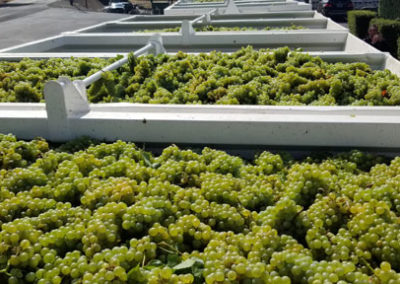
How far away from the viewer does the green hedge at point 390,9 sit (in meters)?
16.3

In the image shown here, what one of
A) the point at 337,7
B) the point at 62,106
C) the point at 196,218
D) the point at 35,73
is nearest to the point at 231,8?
the point at 35,73

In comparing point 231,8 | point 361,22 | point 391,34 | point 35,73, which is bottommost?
point 391,34

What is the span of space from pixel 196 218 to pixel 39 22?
89.5 feet

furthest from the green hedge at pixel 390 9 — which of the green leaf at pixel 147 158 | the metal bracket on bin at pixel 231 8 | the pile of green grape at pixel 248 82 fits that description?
the green leaf at pixel 147 158

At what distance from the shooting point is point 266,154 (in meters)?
2.53

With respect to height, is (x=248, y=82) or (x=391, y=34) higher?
(x=248, y=82)

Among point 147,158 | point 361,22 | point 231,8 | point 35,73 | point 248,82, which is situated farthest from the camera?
point 361,22

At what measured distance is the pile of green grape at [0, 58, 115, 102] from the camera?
12.8 ft

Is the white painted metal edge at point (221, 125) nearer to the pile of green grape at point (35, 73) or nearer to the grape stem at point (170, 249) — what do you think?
the pile of green grape at point (35, 73)

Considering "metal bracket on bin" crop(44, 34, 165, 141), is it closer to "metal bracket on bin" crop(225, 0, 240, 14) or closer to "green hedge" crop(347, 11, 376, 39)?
"metal bracket on bin" crop(225, 0, 240, 14)

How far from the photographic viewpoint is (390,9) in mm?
16766

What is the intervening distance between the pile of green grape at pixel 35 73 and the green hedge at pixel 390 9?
14611 millimetres

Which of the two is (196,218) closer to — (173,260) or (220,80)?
(173,260)

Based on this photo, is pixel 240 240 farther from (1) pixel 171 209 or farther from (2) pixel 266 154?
(2) pixel 266 154
